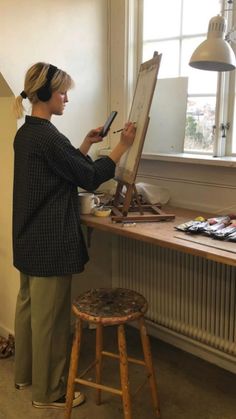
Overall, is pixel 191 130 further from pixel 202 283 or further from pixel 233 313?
pixel 233 313

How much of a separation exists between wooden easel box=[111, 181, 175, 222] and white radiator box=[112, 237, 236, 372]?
30cm

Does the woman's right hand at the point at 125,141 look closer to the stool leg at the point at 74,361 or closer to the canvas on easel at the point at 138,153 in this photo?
the canvas on easel at the point at 138,153

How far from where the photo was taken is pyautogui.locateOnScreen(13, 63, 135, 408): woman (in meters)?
1.82

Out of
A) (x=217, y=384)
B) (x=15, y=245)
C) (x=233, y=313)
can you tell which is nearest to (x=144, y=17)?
(x=15, y=245)

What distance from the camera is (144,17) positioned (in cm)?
258

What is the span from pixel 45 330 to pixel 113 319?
0.42m

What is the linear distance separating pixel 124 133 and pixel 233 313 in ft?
3.37

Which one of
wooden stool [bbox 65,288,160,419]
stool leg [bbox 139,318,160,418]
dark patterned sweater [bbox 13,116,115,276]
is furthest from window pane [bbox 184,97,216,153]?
stool leg [bbox 139,318,160,418]

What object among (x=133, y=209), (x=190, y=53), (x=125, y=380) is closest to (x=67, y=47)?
(x=190, y=53)

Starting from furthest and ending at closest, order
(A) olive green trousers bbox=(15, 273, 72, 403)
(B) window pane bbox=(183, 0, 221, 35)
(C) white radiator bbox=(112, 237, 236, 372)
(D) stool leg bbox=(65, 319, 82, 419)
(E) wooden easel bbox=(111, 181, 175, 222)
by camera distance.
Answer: (B) window pane bbox=(183, 0, 221, 35) → (C) white radiator bbox=(112, 237, 236, 372) → (E) wooden easel bbox=(111, 181, 175, 222) → (A) olive green trousers bbox=(15, 273, 72, 403) → (D) stool leg bbox=(65, 319, 82, 419)

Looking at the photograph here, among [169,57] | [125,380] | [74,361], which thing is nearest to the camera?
[125,380]

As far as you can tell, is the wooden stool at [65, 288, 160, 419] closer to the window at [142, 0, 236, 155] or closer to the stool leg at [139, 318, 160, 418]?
the stool leg at [139, 318, 160, 418]

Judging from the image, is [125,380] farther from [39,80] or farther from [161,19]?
[161,19]

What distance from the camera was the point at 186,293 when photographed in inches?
91.3
